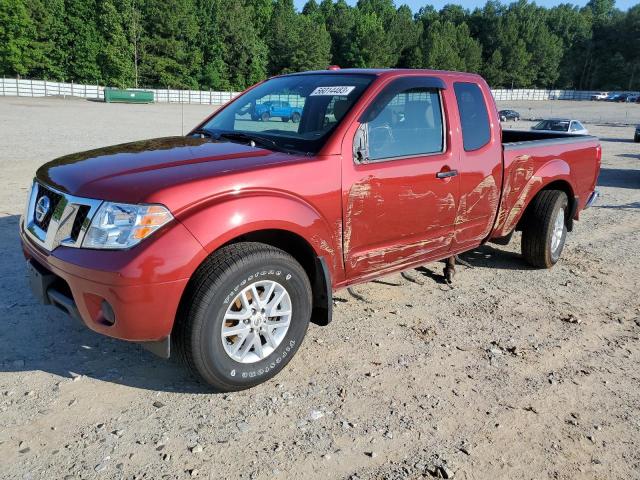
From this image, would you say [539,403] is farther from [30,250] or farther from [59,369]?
[30,250]

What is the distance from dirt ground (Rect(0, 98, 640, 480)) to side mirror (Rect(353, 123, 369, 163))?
4.41 ft

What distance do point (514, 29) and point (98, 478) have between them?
447ft

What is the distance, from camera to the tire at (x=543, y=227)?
5520mm

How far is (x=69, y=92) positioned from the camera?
2260 inches

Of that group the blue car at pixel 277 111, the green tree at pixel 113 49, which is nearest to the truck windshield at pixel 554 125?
the blue car at pixel 277 111

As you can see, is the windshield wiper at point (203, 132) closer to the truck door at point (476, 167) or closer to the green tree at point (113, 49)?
the truck door at point (476, 167)

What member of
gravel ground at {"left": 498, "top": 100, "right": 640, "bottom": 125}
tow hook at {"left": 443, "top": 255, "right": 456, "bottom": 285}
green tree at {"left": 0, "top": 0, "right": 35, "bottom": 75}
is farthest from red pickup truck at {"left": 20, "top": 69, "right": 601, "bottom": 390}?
green tree at {"left": 0, "top": 0, "right": 35, "bottom": 75}

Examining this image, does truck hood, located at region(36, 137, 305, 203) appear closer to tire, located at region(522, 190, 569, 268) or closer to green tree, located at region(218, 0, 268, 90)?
tire, located at region(522, 190, 569, 268)

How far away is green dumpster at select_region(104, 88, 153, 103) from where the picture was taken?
52.1 metres

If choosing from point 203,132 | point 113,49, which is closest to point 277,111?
point 203,132

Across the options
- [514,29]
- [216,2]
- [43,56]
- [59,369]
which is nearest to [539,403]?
[59,369]

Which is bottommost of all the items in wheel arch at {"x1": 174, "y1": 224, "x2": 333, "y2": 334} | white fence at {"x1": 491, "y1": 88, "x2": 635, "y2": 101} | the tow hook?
the tow hook

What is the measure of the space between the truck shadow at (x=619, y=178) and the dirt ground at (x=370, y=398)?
26.5ft

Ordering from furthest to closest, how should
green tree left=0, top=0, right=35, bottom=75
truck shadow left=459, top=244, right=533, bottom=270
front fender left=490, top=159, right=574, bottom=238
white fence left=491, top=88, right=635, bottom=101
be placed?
white fence left=491, top=88, right=635, bottom=101, green tree left=0, top=0, right=35, bottom=75, truck shadow left=459, top=244, right=533, bottom=270, front fender left=490, top=159, right=574, bottom=238
